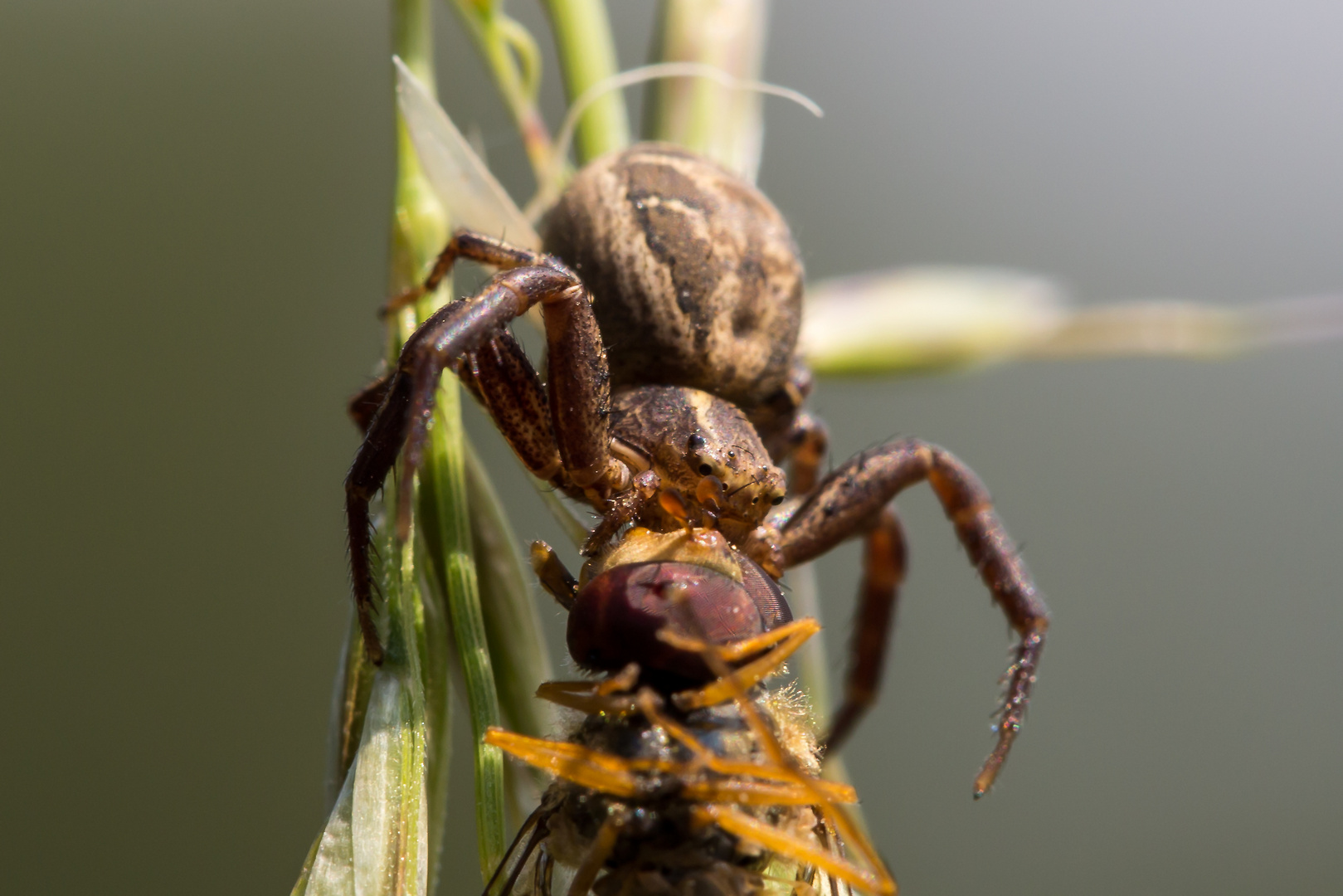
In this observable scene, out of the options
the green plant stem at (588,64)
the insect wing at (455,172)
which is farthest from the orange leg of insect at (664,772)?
the green plant stem at (588,64)

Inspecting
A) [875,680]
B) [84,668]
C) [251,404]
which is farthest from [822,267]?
[875,680]

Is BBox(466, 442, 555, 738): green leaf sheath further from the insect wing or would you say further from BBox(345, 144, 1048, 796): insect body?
the insect wing

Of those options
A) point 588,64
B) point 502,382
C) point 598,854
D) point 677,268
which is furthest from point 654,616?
point 588,64

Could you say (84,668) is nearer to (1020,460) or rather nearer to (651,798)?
(651,798)

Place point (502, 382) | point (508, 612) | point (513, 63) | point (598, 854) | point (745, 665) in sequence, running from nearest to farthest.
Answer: point (598, 854)
point (745, 665)
point (508, 612)
point (502, 382)
point (513, 63)

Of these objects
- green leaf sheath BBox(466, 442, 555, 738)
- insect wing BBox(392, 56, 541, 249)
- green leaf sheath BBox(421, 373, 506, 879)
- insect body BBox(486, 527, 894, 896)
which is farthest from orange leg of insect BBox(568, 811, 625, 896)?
insect wing BBox(392, 56, 541, 249)

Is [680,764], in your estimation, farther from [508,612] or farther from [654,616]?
[508,612]

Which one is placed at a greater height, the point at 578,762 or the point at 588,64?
the point at 588,64

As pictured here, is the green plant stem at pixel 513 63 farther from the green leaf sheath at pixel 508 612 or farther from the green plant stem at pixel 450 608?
the green leaf sheath at pixel 508 612
